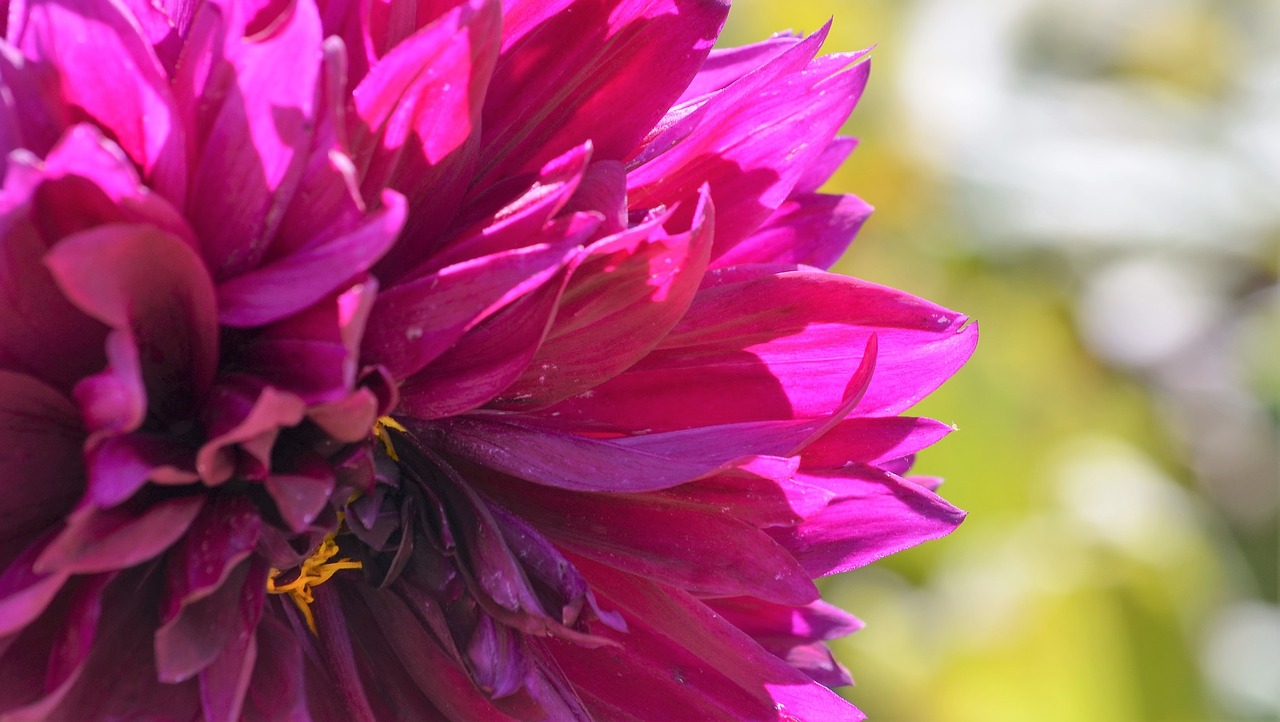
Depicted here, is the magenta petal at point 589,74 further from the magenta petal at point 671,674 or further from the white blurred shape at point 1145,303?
the white blurred shape at point 1145,303

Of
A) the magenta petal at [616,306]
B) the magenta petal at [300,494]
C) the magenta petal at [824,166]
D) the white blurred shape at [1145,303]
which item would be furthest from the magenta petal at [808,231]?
the white blurred shape at [1145,303]

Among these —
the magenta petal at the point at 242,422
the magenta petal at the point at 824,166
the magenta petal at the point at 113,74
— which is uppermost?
the magenta petal at the point at 113,74

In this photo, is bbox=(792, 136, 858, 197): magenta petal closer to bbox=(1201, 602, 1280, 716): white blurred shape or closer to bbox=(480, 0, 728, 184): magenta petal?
bbox=(480, 0, 728, 184): magenta petal

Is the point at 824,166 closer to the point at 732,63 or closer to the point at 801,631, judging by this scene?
the point at 732,63

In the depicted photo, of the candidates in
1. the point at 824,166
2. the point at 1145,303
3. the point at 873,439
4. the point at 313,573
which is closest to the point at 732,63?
the point at 824,166

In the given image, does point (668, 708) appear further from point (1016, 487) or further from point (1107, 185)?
point (1107, 185)

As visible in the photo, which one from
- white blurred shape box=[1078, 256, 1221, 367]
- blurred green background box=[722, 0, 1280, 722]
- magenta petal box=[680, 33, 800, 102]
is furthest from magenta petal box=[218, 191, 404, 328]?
white blurred shape box=[1078, 256, 1221, 367]
